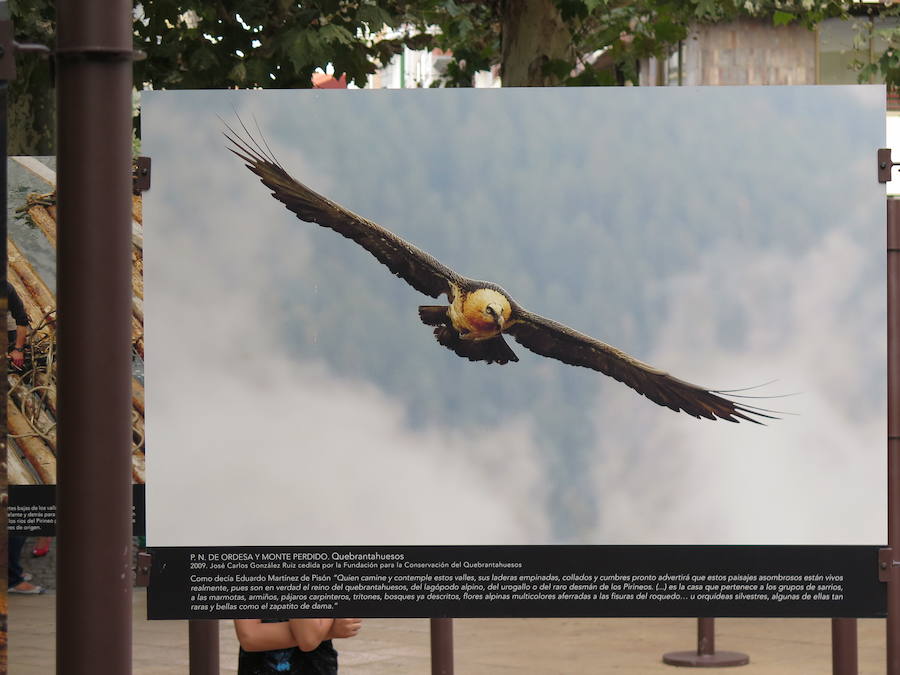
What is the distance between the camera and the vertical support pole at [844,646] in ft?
15.7

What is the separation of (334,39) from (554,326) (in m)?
5.47

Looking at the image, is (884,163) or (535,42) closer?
(884,163)

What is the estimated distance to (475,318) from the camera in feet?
14.4

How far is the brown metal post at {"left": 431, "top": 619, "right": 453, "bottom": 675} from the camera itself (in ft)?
18.1

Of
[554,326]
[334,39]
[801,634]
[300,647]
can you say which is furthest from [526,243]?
[801,634]

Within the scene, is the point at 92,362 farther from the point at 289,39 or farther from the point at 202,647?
the point at 289,39

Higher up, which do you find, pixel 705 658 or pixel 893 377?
pixel 893 377

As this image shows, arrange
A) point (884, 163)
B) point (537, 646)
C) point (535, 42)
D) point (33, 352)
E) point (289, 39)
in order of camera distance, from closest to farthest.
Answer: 1. point (884, 163)
2. point (33, 352)
3. point (289, 39)
4. point (537, 646)
5. point (535, 42)

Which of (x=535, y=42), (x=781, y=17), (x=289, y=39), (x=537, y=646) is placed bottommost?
(x=537, y=646)

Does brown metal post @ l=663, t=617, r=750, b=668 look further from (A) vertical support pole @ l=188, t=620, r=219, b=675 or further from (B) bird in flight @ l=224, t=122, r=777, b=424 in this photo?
(B) bird in flight @ l=224, t=122, r=777, b=424

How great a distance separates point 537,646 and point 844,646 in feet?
16.8

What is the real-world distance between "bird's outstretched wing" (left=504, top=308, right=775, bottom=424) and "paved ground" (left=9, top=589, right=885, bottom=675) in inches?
184

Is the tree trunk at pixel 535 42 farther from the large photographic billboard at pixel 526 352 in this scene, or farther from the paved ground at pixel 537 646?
the large photographic billboard at pixel 526 352

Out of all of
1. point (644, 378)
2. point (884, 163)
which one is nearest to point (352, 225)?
point (644, 378)
